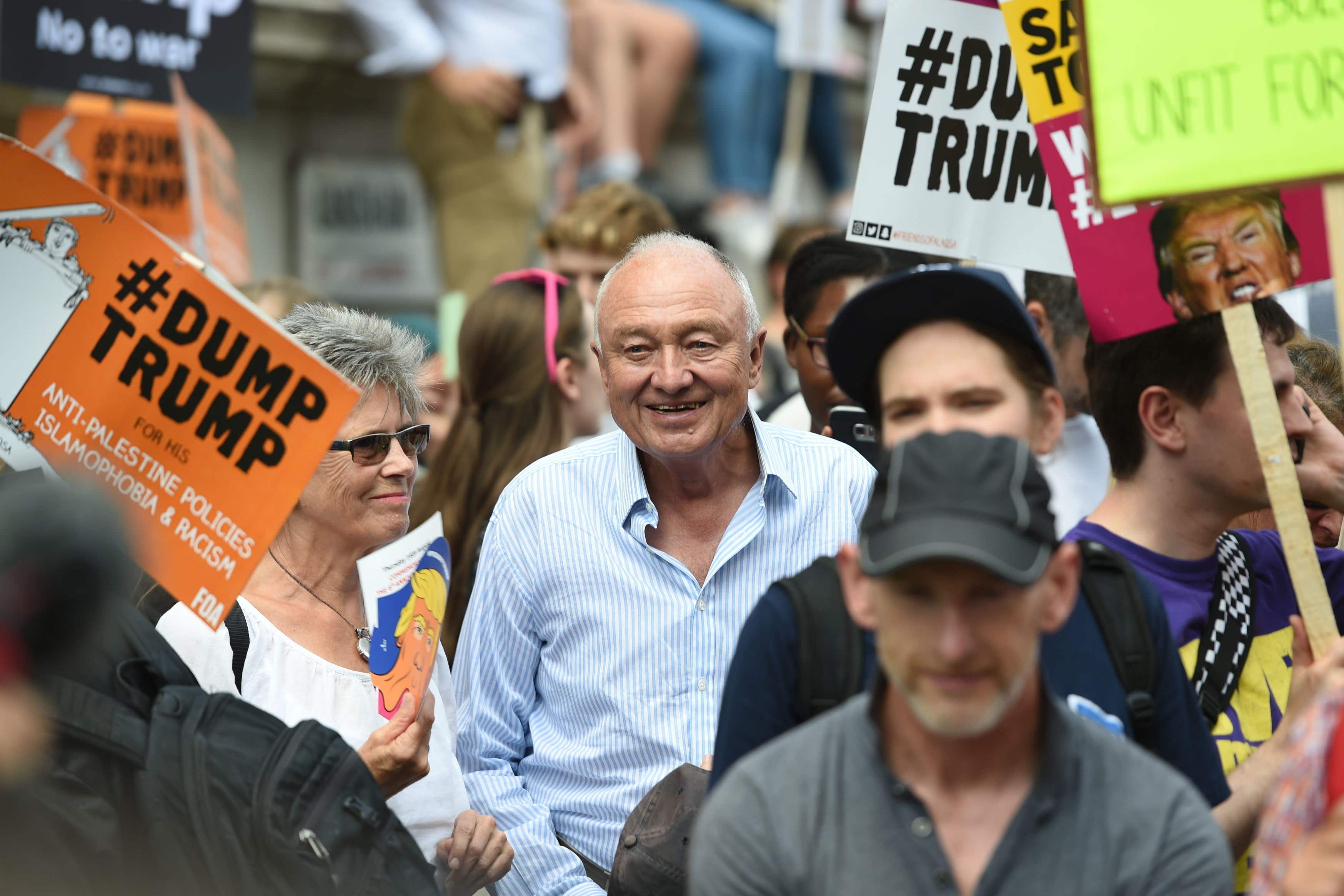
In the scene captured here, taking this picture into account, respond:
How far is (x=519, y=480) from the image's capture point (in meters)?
3.54

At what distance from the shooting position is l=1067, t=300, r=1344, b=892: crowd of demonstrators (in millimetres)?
2850

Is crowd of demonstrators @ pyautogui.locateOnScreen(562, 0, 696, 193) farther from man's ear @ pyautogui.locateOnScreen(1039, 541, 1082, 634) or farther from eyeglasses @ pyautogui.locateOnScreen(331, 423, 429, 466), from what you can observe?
man's ear @ pyautogui.locateOnScreen(1039, 541, 1082, 634)

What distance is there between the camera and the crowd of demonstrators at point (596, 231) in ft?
18.4

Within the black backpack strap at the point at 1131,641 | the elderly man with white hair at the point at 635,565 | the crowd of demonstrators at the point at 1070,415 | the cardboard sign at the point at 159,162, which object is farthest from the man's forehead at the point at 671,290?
the cardboard sign at the point at 159,162

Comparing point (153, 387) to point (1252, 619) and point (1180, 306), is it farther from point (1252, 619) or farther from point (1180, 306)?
point (1252, 619)

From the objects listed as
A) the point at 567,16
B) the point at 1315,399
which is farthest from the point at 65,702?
the point at 567,16

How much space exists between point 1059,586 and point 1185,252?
130cm

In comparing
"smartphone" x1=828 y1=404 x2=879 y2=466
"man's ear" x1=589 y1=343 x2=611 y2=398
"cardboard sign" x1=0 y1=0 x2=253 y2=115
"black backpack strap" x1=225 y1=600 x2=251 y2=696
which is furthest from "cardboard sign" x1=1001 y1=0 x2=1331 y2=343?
"cardboard sign" x1=0 y1=0 x2=253 y2=115

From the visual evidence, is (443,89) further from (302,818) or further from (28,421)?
(302,818)

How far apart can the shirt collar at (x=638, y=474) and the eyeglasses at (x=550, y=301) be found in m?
1.13

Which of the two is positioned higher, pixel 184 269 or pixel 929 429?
pixel 184 269

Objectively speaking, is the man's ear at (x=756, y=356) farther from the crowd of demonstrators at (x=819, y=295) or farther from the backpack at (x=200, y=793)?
the backpack at (x=200, y=793)

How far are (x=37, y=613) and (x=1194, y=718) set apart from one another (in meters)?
1.70

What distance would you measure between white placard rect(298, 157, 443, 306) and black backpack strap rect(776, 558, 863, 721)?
→ 7.16m
